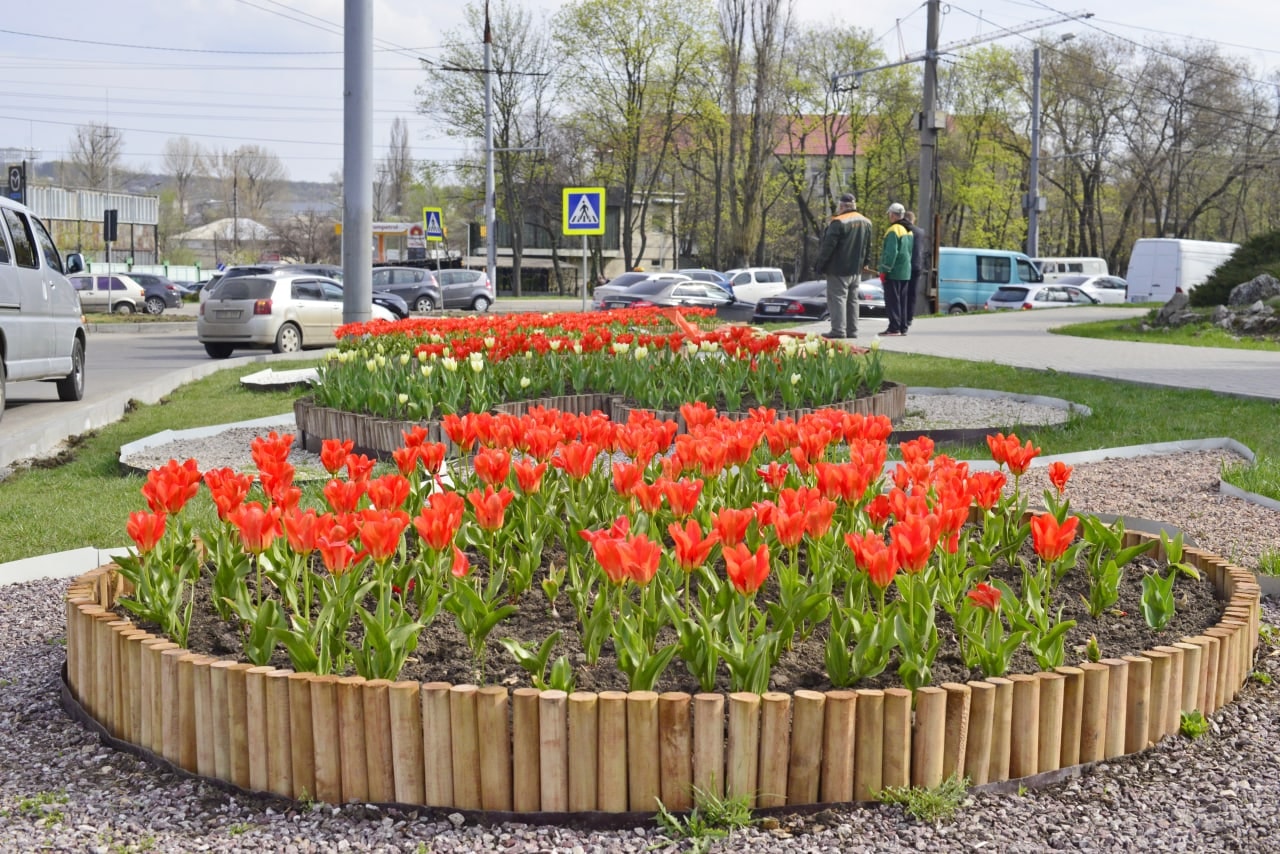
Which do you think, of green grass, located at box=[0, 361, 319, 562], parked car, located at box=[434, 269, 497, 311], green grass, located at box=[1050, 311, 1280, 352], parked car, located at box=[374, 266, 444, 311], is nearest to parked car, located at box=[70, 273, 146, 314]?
parked car, located at box=[374, 266, 444, 311]

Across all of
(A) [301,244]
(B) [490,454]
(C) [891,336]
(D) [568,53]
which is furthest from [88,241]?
(B) [490,454]

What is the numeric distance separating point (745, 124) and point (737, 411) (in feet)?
155

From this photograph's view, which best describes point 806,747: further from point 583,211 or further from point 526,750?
point 583,211

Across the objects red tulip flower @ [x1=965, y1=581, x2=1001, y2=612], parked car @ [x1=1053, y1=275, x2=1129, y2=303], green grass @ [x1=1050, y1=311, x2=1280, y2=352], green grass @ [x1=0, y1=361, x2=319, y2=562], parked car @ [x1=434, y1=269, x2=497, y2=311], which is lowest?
green grass @ [x1=0, y1=361, x2=319, y2=562]

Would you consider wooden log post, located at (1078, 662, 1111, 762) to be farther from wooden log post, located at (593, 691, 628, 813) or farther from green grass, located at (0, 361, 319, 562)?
green grass, located at (0, 361, 319, 562)

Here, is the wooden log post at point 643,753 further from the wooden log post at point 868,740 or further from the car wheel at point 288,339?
the car wheel at point 288,339

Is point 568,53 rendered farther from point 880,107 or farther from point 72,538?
point 72,538

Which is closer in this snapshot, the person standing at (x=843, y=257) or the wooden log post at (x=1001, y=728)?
the wooden log post at (x=1001, y=728)

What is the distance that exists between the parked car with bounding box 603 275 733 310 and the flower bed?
85.8 feet

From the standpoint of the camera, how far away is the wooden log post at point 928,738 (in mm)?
3227

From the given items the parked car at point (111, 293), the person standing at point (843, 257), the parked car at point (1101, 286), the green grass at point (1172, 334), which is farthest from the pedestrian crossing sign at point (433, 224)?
the parked car at point (1101, 286)

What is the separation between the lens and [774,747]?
3154 mm

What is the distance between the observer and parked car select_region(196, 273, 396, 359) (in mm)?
23172

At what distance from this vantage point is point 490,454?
14.4ft
